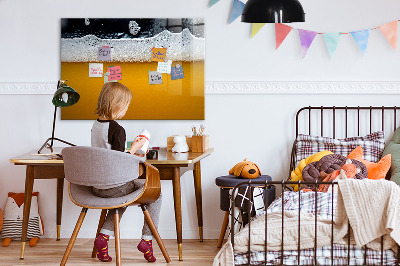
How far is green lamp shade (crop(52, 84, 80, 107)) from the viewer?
4090 millimetres

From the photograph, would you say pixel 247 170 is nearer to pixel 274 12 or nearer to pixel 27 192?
pixel 274 12

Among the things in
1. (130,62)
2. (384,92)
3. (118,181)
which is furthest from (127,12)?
(384,92)

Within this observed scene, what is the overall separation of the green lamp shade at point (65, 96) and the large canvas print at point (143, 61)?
0.17m

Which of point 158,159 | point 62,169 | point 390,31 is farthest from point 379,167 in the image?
point 62,169

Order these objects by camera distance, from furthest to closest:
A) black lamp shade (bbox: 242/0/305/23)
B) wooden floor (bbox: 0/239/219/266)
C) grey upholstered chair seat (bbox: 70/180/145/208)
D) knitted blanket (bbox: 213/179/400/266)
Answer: wooden floor (bbox: 0/239/219/266)
grey upholstered chair seat (bbox: 70/180/145/208)
black lamp shade (bbox: 242/0/305/23)
knitted blanket (bbox: 213/179/400/266)

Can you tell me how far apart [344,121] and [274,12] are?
60.0 inches

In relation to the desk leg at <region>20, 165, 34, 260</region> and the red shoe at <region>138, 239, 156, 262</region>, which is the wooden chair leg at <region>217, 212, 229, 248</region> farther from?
the desk leg at <region>20, 165, 34, 260</region>

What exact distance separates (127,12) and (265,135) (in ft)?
4.41

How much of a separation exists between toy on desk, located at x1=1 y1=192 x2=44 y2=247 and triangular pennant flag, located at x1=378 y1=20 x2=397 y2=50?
278 centimetres

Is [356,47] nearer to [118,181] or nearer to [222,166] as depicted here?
[222,166]

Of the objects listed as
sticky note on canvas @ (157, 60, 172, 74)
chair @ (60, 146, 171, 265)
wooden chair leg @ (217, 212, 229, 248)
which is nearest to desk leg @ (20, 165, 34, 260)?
chair @ (60, 146, 171, 265)

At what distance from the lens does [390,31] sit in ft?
14.2

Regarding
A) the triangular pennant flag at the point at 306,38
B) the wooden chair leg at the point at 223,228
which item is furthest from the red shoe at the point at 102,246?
the triangular pennant flag at the point at 306,38

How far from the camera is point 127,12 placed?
4.44m
